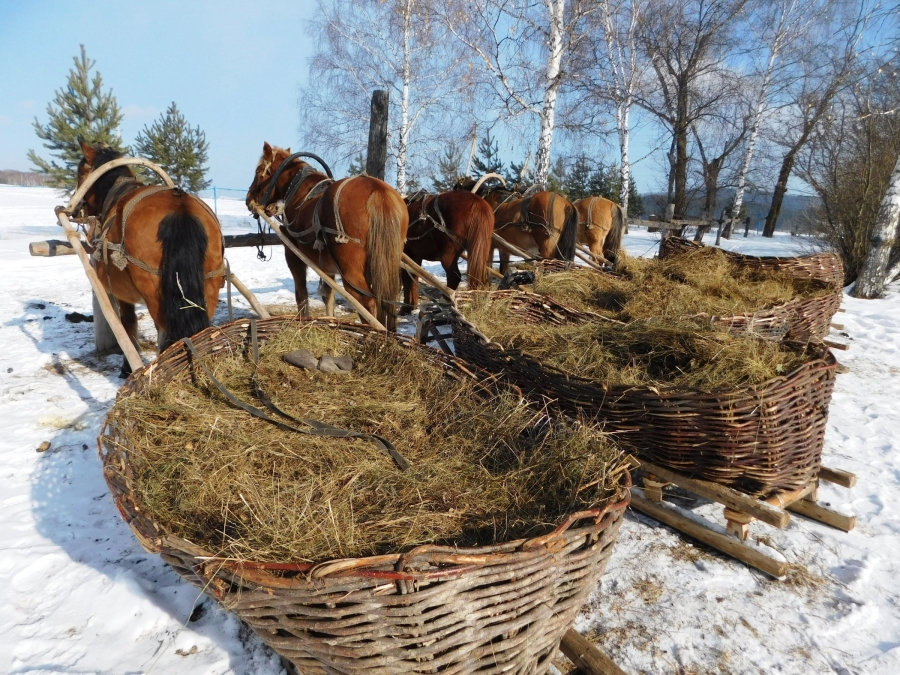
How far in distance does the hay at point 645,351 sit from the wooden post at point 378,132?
3.88 meters

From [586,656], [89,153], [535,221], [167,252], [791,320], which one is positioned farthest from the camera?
[535,221]

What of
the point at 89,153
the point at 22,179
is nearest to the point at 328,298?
the point at 89,153

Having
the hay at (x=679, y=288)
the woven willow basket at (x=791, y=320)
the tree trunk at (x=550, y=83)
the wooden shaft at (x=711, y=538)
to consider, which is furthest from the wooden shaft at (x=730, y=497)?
the tree trunk at (x=550, y=83)

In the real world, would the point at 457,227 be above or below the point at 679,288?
above

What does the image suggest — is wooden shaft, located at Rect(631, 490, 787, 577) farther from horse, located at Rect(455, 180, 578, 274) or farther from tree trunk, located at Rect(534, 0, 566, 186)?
tree trunk, located at Rect(534, 0, 566, 186)

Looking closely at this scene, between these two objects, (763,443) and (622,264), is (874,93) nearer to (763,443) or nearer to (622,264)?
(622,264)

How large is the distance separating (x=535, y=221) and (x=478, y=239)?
5.25 ft

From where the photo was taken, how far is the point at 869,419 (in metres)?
3.57

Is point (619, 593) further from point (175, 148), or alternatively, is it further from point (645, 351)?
point (175, 148)

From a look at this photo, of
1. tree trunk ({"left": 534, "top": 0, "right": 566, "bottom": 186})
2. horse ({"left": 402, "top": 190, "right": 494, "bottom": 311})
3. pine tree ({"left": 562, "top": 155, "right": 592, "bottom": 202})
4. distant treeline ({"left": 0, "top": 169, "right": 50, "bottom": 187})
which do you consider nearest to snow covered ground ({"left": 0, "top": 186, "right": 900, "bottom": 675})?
horse ({"left": 402, "top": 190, "right": 494, "bottom": 311})

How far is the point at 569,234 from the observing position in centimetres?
659

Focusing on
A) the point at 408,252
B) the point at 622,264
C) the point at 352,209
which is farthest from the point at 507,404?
the point at 408,252

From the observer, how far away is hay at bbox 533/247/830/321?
399cm

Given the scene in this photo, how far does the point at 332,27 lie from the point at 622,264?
1045 centimetres
